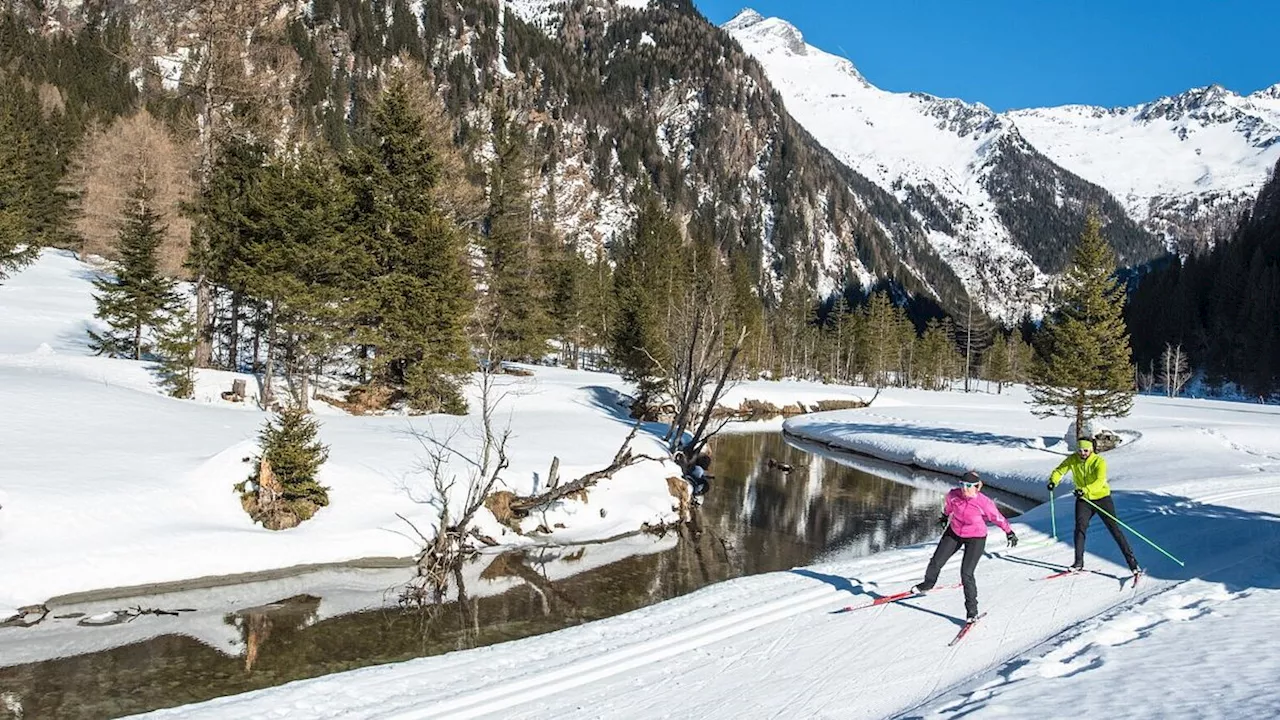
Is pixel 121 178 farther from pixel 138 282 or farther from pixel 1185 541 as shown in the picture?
pixel 1185 541

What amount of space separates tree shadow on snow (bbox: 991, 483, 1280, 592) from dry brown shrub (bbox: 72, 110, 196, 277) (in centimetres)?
3831

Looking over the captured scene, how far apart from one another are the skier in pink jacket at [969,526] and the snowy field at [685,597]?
56 centimetres

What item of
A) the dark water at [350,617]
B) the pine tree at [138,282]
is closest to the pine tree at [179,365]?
the pine tree at [138,282]

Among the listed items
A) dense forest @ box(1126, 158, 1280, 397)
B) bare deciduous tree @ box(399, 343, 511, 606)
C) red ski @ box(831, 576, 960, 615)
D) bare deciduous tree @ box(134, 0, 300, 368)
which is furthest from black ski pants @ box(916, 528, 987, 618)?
dense forest @ box(1126, 158, 1280, 397)

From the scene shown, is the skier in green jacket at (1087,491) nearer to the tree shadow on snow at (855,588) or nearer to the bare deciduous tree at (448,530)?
the tree shadow on snow at (855,588)

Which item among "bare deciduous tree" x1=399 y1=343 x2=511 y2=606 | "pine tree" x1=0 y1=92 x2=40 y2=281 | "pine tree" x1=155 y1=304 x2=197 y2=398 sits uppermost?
"pine tree" x1=0 y1=92 x2=40 y2=281

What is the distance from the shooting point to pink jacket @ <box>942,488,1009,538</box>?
31.7 feet

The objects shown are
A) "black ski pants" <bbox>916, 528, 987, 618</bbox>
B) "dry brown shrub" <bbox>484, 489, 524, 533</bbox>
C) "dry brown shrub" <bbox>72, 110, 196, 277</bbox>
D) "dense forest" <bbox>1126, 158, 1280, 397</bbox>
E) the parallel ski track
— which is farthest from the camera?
"dense forest" <bbox>1126, 158, 1280, 397</bbox>

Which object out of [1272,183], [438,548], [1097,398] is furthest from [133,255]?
[1272,183]

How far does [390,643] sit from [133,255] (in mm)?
22140

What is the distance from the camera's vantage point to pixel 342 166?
27172 mm

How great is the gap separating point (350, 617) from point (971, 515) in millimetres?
9517

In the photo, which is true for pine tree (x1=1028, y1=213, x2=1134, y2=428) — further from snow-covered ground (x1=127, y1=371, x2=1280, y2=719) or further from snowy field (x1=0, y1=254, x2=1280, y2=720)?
snow-covered ground (x1=127, y1=371, x2=1280, y2=719)

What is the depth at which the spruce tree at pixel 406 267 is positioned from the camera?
2542cm
